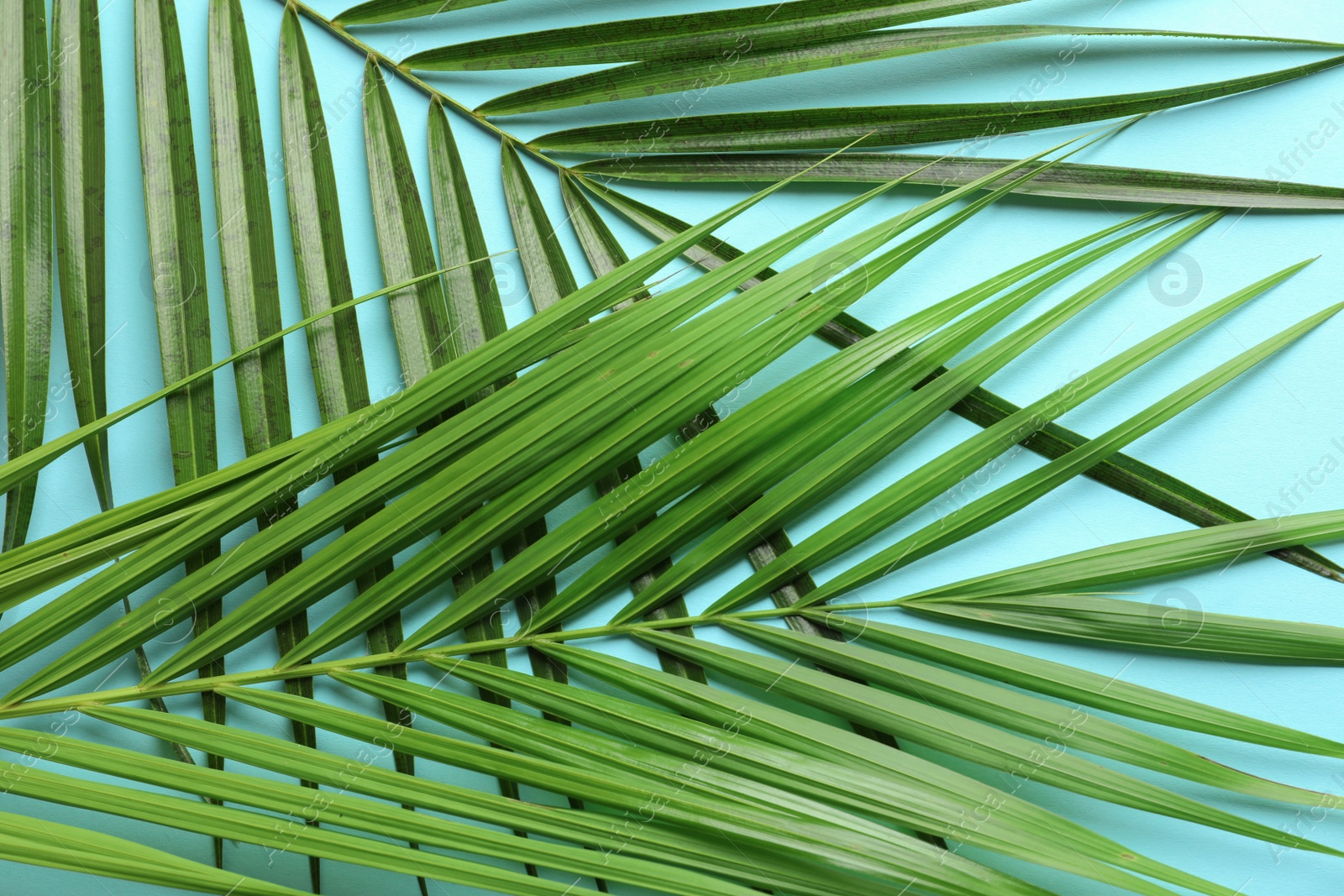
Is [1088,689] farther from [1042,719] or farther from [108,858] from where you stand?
[108,858]

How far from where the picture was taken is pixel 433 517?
715mm

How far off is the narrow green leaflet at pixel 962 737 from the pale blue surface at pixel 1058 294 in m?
0.15

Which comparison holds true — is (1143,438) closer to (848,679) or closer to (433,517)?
(848,679)

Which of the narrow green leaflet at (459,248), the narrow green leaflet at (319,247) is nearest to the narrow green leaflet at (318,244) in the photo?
the narrow green leaflet at (319,247)

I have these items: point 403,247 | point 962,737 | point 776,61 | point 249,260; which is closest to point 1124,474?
point 962,737

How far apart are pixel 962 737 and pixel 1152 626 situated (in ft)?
0.75

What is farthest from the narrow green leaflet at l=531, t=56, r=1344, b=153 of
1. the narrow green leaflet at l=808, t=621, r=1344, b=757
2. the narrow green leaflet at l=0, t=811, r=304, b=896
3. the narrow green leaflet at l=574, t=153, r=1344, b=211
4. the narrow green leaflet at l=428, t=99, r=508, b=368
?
the narrow green leaflet at l=0, t=811, r=304, b=896

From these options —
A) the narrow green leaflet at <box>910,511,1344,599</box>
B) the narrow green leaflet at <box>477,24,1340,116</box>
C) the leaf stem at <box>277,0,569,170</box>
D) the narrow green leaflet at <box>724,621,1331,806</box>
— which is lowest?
the narrow green leaflet at <box>724,621,1331,806</box>

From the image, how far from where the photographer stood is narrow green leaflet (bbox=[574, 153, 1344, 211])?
84 centimetres

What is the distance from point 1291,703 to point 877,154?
2.50ft

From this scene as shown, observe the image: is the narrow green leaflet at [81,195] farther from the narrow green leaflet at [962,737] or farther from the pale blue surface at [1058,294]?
the narrow green leaflet at [962,737]

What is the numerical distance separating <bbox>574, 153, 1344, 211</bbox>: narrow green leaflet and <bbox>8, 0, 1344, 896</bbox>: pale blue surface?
0.05m

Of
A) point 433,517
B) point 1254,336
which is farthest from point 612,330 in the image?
point 1254,336

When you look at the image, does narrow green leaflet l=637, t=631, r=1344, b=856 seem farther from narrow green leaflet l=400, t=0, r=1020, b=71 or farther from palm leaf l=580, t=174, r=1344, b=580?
narrow green leaflet l=400, t=0, r=1020, b=71
